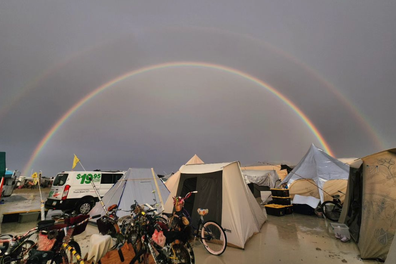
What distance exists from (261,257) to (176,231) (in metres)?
2.08

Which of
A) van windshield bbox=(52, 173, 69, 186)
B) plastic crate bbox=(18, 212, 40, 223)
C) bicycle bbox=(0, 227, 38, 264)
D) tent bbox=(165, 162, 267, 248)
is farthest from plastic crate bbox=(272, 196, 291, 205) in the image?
plastic crate bbox=(18, 212, 40, 223)

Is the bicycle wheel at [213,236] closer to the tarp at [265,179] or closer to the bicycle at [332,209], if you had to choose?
the bicycle at [332,209]

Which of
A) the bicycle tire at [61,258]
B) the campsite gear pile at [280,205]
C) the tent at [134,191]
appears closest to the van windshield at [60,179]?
the tent at [134,191]

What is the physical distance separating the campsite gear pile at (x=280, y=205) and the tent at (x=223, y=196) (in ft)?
9.51

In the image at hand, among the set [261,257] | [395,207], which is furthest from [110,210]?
[395,207]

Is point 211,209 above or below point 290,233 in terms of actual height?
above

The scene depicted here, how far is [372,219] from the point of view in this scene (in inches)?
153

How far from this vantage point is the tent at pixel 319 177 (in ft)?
30.5

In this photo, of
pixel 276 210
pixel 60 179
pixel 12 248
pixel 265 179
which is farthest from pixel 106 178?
pixel 265 179

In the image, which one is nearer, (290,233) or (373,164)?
(373,164)

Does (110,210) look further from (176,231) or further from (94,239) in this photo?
(176,231)

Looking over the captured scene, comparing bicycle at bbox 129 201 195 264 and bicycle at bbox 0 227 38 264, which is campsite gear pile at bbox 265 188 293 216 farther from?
bicycle at bbox 0 227 38 264

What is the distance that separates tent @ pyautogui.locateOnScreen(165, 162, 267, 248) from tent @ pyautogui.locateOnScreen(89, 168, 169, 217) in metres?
0.77

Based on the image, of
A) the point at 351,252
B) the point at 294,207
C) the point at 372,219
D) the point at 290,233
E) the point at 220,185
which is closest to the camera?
the point at 372,219
